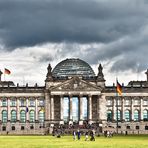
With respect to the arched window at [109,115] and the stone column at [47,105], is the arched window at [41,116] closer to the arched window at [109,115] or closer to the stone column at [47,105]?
the stone column at [47,105]

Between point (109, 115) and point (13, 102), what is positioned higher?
point (13, 102)

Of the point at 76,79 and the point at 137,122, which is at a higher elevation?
the point at 76,79

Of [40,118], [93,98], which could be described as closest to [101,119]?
[93,98]

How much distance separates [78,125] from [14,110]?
91.0 feet

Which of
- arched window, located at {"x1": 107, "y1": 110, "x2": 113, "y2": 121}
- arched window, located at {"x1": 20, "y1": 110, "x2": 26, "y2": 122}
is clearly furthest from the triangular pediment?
arched window, located at {"x1": 20, "y1": 110, "x2": 26, "y2": 122}

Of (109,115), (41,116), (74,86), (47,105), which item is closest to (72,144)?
(74,86)

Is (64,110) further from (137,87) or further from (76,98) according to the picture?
(137,87)

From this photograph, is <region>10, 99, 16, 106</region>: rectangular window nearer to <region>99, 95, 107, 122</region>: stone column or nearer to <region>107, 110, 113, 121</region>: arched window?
<region>99, 95, 107, 122</region>: stone column

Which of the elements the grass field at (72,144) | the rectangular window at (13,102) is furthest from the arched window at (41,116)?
the grass field at (72,144)

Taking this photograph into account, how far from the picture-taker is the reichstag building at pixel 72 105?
193000mm

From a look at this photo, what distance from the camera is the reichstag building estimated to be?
19300 cm

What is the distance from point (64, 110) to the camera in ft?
635

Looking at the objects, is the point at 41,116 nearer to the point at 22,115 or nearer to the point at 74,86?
the point at 22,115

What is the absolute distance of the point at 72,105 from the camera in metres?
193
